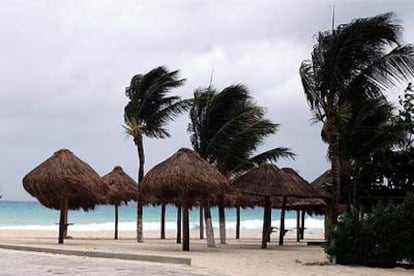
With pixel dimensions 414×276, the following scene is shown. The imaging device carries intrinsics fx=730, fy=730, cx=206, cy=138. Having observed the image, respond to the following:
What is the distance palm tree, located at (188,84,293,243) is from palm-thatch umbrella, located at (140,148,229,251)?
2.94 meters

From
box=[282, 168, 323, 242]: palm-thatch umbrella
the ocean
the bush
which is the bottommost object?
the ocean

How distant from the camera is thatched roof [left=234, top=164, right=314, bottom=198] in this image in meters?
20.4

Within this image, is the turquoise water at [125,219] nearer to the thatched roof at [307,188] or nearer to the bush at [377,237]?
the thatched roof at [307,188]

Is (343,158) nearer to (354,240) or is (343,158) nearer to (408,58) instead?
(408,58)

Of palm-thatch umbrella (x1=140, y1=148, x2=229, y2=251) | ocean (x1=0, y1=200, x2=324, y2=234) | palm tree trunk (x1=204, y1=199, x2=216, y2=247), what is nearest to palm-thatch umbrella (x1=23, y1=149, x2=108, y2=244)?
palm-thatch umbrella (x1=140, y1=148, x2=229, y2=251)

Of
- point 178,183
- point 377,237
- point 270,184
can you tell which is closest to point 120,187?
point 270,184

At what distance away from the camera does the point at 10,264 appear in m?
13.6

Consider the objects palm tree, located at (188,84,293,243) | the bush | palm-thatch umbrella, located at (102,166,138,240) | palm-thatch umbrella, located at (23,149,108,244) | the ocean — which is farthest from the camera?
the ocean

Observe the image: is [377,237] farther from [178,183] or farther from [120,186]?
[120,186]

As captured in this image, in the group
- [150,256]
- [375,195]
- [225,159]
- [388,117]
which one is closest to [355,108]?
[388,117]

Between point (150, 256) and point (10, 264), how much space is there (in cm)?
294

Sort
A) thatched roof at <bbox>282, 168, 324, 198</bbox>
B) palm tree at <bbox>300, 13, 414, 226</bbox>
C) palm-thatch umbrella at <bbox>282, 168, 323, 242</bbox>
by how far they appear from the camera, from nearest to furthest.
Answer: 1. palm tree at <bbox>300, 13, 414, 226</bbox>
2. thatched roof at <bbox>282, 168, 324, 198</bbox>
3. palm-thatch umbrella at <bbox>282, 168, 323, 242</bbox>

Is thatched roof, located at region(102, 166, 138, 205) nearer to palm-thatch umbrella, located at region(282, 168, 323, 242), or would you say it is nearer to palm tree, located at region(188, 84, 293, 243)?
palm-thatch umbrella, located at region(282, 168, 323, 242)

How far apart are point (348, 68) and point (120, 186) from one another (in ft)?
44.8
